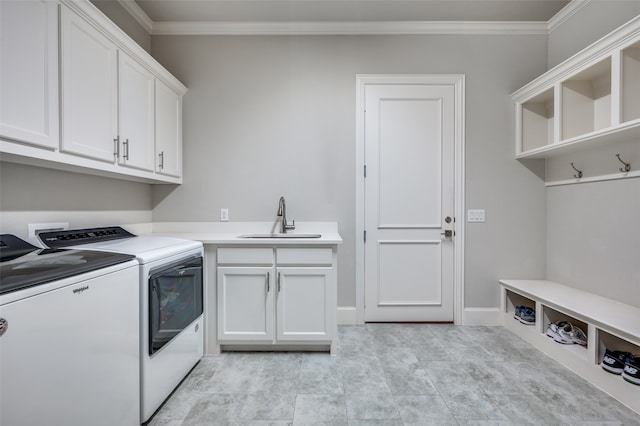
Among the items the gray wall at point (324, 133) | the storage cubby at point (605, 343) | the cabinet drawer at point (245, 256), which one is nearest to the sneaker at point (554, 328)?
the storage cubby at point (605, 343)

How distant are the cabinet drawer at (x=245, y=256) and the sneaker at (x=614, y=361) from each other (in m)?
2.17

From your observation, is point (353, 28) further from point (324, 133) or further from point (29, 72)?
point (29, 72)

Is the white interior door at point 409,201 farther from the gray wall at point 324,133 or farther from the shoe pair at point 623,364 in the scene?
the shoe pair at point 623,364

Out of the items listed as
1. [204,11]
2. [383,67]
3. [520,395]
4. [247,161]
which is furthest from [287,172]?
[520,395]

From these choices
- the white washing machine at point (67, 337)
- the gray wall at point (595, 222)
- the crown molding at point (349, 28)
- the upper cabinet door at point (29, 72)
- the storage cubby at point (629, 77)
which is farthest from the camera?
the crown molding at point (349, 28)

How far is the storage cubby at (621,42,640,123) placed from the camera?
1669 mm

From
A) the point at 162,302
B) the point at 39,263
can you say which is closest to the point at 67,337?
the point at 39,263

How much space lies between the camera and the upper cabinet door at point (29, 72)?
3.72 feet

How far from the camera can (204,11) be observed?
2463 millimetres

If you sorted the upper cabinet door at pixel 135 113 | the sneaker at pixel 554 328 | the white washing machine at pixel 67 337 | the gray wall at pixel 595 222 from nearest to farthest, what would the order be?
the white washing machine at pixel 67 337 → the upper cabinet door at pixel 135 113 → the gray wall at pixel 595 222 → the sneaker at pixel 554 328

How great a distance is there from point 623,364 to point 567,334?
39 cm

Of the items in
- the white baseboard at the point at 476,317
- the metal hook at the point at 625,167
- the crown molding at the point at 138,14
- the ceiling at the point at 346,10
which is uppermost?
the ceiling at the point at 346,10

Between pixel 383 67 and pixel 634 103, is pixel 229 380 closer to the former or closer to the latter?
pixel 383 67

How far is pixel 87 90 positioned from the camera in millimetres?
1530
